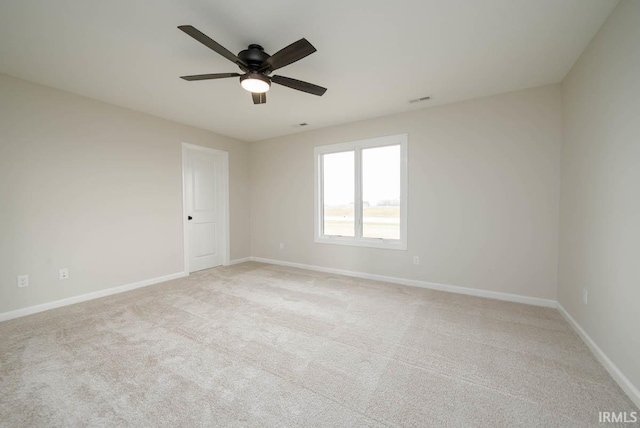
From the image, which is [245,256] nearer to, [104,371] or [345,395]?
[104,371]

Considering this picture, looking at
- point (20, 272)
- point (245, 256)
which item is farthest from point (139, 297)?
point (245, 256)

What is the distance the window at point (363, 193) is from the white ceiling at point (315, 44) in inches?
38.2

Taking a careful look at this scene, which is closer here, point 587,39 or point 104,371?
point 104,371

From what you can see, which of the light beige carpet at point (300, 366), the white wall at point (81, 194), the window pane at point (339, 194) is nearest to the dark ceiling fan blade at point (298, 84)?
the window pane at point (339, 194)

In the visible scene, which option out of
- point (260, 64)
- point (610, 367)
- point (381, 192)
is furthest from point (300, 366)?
point (381, 192)

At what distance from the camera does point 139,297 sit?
3.27m

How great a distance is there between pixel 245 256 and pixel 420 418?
4.65m

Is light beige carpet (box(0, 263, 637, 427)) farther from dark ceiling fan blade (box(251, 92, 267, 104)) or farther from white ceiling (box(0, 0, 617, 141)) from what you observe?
white ceiling (box(0, 0, 617, 141))

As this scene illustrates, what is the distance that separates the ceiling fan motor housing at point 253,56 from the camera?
209 cm

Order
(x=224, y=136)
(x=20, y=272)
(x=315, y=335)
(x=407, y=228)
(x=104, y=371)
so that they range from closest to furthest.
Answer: (x=104, y=371) < (x=315, y=335) < (x=20, y=272) < (x=407, y=228) < (x=224, y=136)

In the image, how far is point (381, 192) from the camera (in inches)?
161

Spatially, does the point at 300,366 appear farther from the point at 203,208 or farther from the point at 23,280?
the point at 203,208

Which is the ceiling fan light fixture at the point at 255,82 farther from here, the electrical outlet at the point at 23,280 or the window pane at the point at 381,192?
the electrical outlet at the point at 23,280

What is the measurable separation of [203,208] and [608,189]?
17.1 feet
